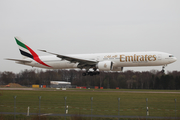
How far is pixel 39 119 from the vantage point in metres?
16.0

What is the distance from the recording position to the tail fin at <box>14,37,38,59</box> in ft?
163

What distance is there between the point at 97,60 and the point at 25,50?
662 inches

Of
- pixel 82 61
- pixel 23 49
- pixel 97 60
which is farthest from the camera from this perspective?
pixel 23 49

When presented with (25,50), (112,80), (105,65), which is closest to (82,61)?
(105,65)

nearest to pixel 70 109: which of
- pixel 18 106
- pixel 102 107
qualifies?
pixel 102 107

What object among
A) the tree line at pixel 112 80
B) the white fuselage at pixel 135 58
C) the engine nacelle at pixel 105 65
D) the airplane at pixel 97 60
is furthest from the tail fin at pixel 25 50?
the tree line at pixel 112 80

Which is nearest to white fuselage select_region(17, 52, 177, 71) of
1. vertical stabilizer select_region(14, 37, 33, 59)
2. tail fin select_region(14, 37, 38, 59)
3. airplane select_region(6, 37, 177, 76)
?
airplane select_region(6, 37, 177, 76)

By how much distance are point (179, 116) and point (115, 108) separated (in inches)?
194

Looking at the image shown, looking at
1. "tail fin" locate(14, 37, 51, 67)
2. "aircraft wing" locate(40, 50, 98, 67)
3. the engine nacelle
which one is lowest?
the engine nacelle

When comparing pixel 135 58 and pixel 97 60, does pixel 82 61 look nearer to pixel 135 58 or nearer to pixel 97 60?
pixel 97 60

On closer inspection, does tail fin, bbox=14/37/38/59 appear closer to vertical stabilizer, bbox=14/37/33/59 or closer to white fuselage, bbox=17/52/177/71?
vertical stabilizer, bbox=14/37/33/59

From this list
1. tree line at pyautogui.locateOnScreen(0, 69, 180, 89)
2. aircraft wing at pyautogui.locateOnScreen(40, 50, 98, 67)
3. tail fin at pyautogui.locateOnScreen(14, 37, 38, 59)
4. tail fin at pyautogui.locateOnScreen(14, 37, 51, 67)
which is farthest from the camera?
tree line at pyautogui.locateOnScreen(0, 69, 180, 89)

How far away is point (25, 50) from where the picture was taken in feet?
164

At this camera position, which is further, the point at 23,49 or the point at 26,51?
the point at 23,49
